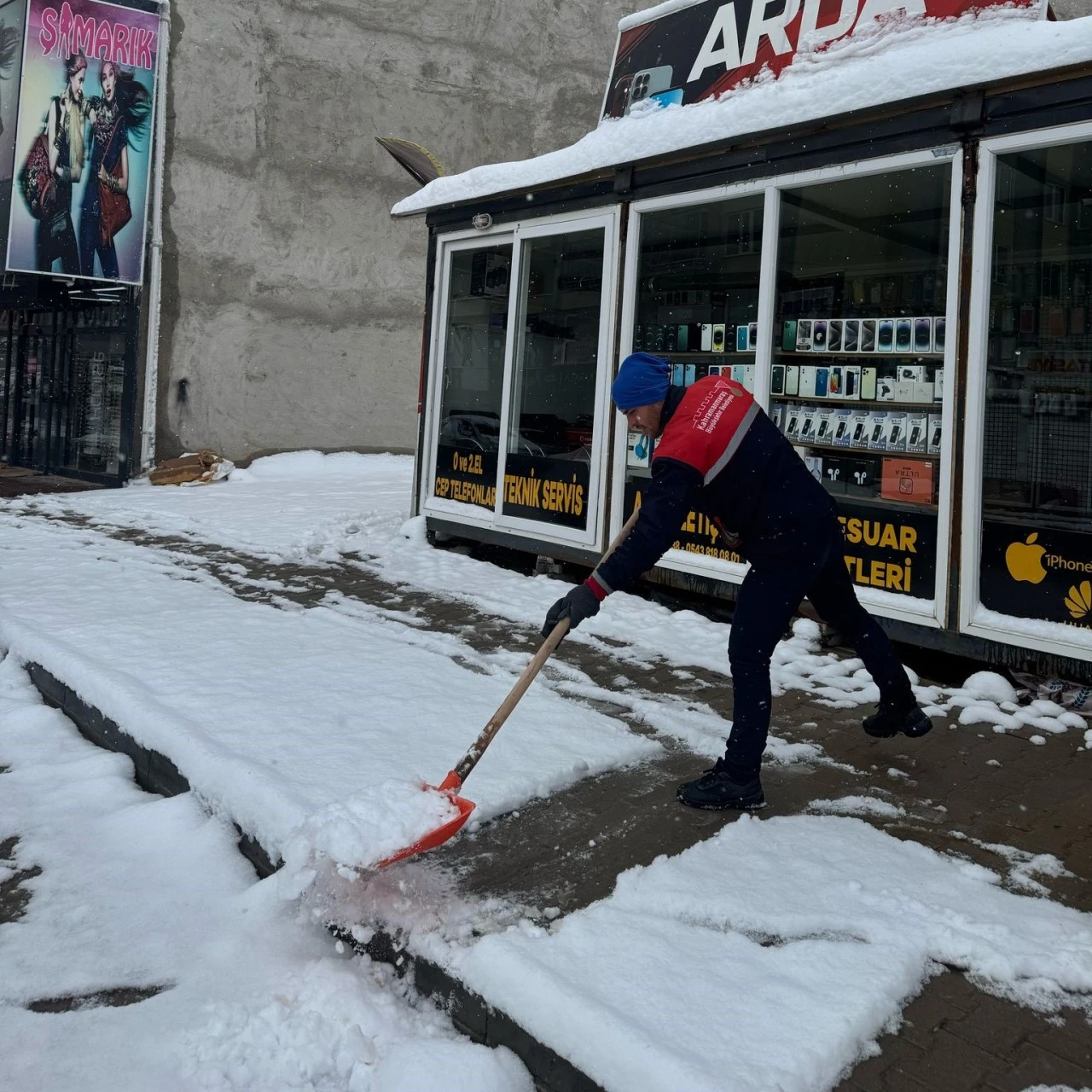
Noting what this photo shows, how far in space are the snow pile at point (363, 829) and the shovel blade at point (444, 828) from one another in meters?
0.01

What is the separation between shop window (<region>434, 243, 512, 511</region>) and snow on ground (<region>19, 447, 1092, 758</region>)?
61 centimetres

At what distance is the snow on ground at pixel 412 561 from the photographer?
17.4 ft

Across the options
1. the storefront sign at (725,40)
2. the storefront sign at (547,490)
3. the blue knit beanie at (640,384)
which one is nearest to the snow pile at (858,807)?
the blue knit beanie at (640,384)

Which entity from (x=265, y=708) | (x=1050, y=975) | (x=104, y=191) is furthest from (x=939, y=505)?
(x=104, y=191)

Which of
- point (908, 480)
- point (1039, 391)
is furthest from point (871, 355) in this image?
point (1039, 391)

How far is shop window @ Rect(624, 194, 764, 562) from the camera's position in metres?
6.92

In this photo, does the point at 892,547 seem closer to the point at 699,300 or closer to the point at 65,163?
the point at 699,300

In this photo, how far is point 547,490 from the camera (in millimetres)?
8164

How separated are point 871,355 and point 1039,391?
1.08 meters

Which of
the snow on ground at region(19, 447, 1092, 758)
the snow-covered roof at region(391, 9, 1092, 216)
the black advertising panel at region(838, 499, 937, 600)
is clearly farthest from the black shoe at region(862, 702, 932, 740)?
the snow-covered roof at region(391, 9, 1092, 216)

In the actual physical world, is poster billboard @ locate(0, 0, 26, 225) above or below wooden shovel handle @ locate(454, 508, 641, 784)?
above

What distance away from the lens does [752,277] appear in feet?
22.6

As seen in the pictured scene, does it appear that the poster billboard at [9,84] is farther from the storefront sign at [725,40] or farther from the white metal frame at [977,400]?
the white metal frame at [977,400]

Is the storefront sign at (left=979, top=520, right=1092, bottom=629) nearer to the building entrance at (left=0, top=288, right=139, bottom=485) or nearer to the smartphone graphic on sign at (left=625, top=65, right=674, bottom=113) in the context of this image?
the smartphone graphic on sign at (left=625, top=65, right=674, bottom=113)
